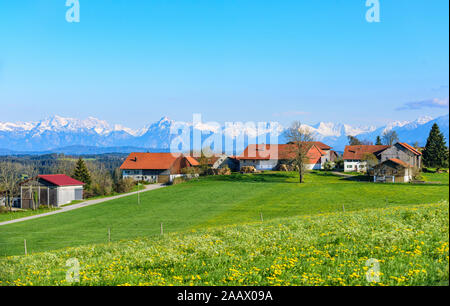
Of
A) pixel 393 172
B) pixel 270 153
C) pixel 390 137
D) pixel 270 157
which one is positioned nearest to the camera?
pixel 393 172

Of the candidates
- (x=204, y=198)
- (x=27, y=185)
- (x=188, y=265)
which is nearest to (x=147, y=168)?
(x=27, y=185)

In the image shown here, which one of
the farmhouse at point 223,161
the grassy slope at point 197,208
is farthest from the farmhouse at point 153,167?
the grassy slope at point 197,208

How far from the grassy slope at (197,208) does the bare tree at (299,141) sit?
5.01m

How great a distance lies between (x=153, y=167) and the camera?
10369 centimetres

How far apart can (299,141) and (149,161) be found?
153 ft

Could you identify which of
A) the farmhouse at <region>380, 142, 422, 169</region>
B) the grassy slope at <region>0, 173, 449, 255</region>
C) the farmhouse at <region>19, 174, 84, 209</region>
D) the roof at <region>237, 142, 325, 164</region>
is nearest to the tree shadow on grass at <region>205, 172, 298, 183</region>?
the grassy slope at <region>0, 173, 449, 255</region>

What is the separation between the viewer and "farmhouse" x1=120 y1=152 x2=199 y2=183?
103 m

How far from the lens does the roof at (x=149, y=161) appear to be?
341 feet

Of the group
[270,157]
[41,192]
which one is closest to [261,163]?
[270,157]

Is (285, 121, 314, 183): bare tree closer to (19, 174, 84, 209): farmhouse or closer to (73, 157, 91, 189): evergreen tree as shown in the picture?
(19, 174, 84, 209): farmhouse

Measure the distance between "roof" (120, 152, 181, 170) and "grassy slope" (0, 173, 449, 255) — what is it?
82.9 feet

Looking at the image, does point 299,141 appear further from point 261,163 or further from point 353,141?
point 353,141
